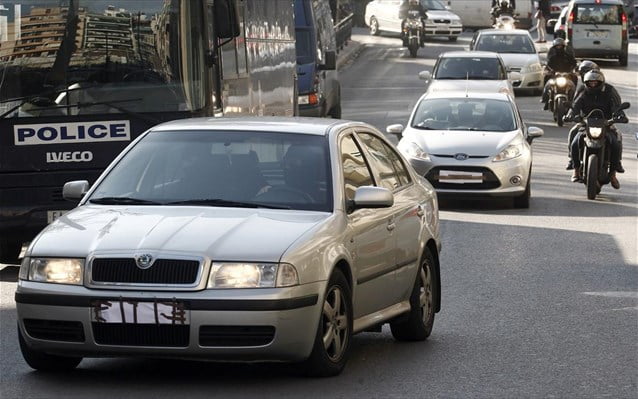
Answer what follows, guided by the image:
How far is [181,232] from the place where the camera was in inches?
332

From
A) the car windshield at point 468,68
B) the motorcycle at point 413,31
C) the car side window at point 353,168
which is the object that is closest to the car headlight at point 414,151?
the car windshield at point 468,68

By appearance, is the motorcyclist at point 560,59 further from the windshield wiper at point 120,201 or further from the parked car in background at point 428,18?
the parked car in background at point 428,18

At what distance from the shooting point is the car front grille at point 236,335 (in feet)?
26.7

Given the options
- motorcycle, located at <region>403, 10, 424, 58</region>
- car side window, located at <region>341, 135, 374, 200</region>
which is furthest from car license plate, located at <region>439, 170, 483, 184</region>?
motorcycle, located at <region>403, 10, 424, 58</region>

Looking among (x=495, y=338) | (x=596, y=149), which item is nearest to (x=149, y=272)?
(x=495, y=338)

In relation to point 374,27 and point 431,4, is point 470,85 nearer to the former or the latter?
point 431,4

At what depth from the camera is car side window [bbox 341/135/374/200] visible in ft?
31.0

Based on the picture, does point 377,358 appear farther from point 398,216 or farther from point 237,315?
point 237,315

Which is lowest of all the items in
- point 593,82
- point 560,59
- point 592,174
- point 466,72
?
point 560,59

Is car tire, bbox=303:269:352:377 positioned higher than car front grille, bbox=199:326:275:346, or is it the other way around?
car front grille, bbox=199:326:275:346

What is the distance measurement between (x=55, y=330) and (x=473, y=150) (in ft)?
43.4

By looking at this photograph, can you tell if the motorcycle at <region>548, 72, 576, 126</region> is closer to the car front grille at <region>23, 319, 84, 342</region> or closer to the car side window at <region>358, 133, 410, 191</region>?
the car side window at <region>358, 133, 410, 191</region>

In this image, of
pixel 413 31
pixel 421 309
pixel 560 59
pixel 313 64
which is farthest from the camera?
pixel 413 31

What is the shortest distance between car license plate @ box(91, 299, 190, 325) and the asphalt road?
0.43 metres
